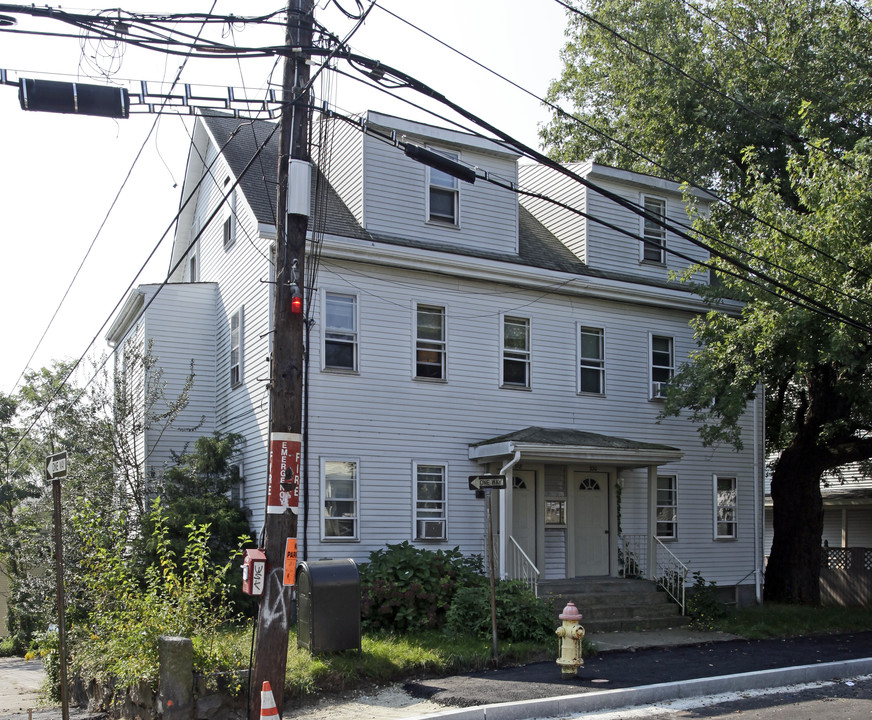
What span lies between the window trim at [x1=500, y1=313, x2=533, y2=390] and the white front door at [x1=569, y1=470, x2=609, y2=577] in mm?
2155

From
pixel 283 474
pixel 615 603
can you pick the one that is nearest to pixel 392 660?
pixel 283 474

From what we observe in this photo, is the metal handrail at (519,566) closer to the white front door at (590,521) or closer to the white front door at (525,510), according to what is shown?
the white front door at (525,510)

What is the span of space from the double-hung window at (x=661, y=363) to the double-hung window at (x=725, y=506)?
8.20 ft

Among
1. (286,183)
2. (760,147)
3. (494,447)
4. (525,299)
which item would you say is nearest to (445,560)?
(494,447)

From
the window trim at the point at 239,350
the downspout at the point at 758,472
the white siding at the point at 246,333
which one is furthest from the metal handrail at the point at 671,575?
the window trim at the point at 239,350

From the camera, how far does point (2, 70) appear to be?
27.3 ft

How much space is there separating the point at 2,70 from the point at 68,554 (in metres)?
9.49

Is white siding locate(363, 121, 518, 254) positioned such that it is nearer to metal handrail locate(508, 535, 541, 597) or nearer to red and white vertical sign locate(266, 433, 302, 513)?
metal handrail locate(508, 535, 541, 597)

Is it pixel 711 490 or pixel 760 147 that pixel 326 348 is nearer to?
pixel 711 490

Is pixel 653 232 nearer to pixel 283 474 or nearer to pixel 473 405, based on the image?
pixel 473 405

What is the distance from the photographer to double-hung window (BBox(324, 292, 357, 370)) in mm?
15648

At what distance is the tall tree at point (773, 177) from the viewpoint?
588 inches

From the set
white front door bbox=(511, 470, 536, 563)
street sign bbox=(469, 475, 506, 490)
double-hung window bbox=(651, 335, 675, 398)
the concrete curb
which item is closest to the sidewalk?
the concrete curb

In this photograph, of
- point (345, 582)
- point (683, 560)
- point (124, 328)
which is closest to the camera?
point (345, 582)
